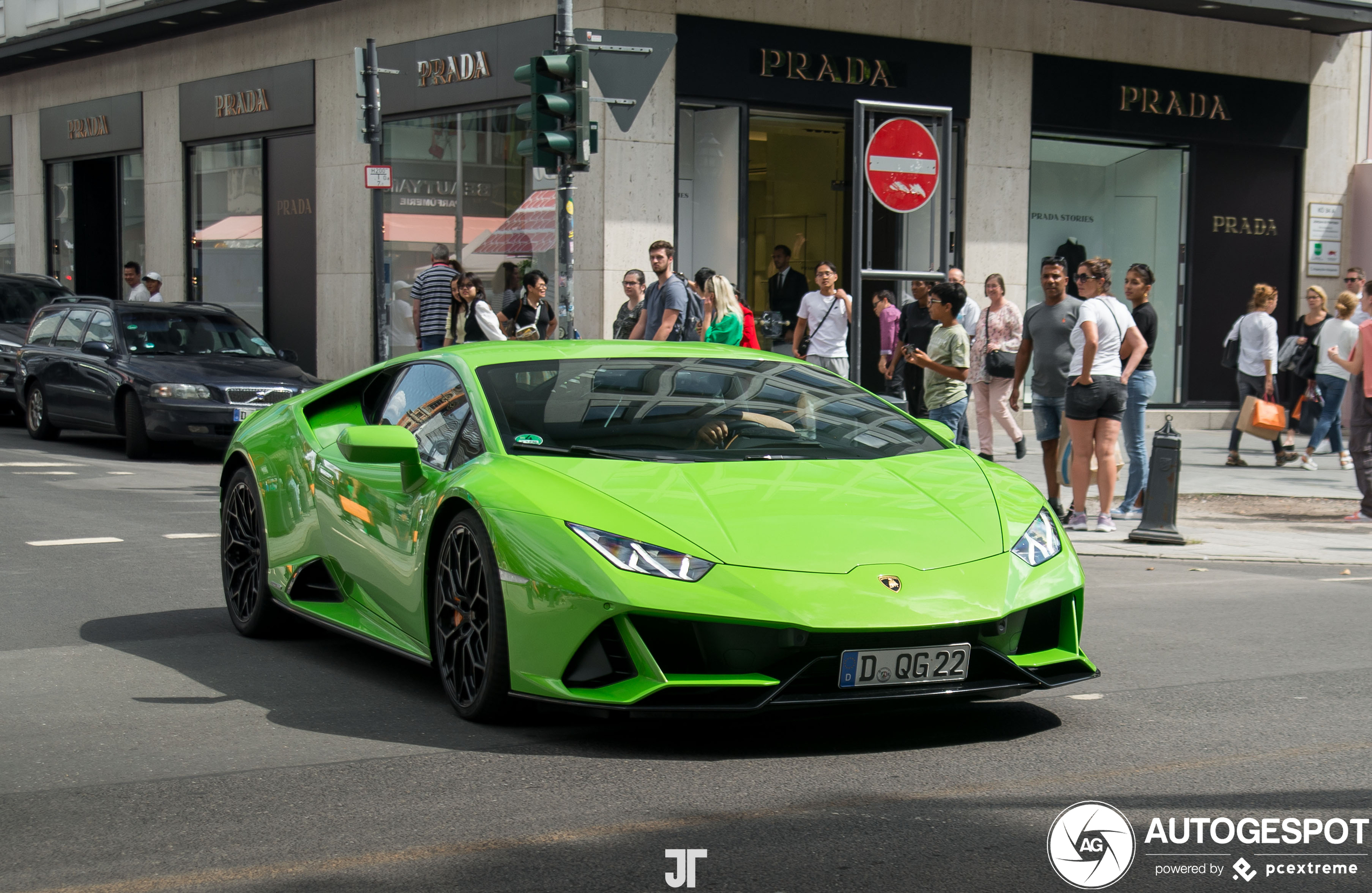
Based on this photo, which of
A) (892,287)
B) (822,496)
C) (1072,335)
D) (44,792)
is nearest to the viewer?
(44,792)

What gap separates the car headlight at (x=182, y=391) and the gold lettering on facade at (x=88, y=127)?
49.4 ft

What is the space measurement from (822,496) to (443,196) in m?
17.0

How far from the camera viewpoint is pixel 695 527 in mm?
5012

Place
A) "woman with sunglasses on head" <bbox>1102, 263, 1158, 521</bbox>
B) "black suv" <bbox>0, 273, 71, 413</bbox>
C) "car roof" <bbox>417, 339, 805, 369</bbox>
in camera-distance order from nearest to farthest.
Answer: "car roof" <bbox>417, 339, 805, 369</bbox> → "woman with sunglasses on head" <bbox>1102, 263, 1158, 521</bbox> → "black suv" <bbox>0, 273, 71, 413</bbox>

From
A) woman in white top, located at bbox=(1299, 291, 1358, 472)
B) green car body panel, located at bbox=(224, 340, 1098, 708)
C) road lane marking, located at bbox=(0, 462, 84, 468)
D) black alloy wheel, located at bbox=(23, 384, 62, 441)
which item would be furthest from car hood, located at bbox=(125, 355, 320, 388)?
woman in white top, located at bbox=(1299, 291, 1358, 472)

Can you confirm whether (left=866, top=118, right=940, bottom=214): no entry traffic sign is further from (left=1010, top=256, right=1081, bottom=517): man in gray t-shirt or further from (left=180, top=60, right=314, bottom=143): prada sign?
(left=180, top=60, right=314, bottom=143): prada sign

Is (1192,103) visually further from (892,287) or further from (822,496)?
(822,496)

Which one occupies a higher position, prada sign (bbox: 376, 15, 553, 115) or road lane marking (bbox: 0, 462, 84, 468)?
prada sign (bbox: 376, 15, 553, 115)

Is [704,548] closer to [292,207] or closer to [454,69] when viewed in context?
[454,69]

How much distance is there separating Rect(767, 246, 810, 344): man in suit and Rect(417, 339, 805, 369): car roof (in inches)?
532

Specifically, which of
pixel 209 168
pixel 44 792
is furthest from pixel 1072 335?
pixel 209 168

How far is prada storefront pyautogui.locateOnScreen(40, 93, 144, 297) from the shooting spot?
2842cm

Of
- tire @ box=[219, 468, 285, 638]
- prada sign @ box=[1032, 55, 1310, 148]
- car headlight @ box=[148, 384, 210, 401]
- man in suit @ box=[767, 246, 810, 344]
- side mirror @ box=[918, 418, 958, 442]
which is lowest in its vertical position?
tire @ box=[219, 468, 285, 638]

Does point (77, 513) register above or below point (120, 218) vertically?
below
